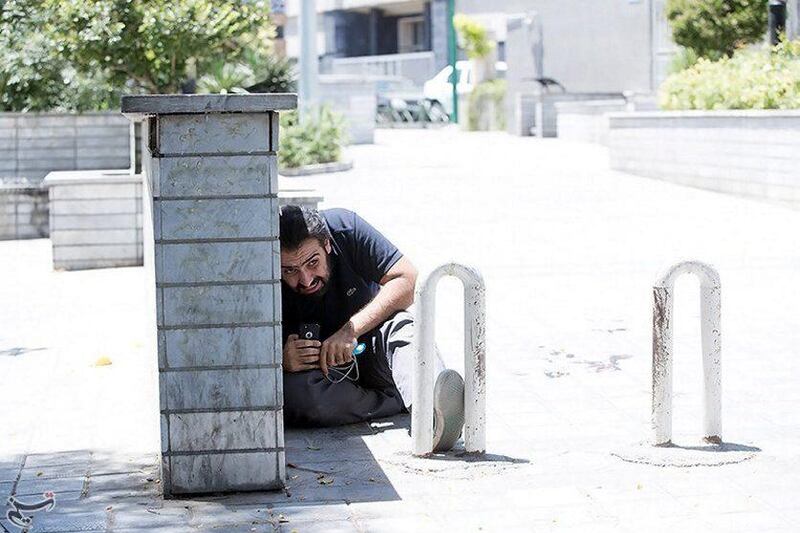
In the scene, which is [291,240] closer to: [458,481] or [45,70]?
[458,481]

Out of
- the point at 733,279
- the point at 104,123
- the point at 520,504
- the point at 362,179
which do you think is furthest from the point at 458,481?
the point at 362,179

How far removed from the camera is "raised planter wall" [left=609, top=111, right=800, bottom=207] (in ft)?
49.1

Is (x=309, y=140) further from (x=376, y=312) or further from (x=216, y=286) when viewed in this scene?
(x=216, y=286)

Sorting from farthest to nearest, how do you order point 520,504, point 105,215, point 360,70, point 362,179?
point 360,70 → point 362,179 → point 105,215 → point 520,504

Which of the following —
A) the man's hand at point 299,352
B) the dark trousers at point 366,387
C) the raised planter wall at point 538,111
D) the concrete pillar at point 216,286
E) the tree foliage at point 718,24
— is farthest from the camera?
the raised planter wall at point 538,111

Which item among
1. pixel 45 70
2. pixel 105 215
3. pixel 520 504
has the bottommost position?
pixel 520 504

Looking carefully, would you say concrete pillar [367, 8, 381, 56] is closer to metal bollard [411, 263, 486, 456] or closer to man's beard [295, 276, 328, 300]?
man's beard [295, 276, 328, 300]

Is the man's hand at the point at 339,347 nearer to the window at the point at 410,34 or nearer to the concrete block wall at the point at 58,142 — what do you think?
the concrete block wall at the point at 58,142

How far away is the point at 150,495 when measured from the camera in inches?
197

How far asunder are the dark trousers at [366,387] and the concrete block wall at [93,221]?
19.7 ft

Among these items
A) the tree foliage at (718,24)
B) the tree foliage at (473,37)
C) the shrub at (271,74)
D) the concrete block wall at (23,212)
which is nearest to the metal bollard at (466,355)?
the concrete block wall at (23,212)

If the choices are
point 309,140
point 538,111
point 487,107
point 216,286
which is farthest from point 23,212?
point 487,107

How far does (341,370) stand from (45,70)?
487 inches

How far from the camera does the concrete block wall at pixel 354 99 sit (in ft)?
92.9
